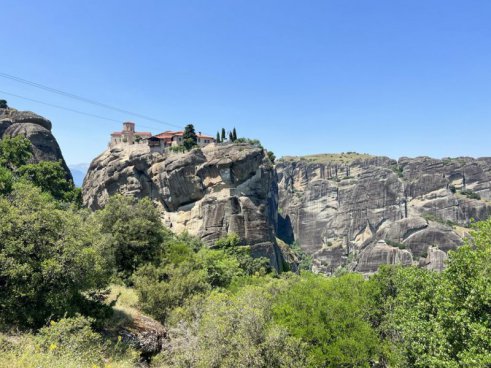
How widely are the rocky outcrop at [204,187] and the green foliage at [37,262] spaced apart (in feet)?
155

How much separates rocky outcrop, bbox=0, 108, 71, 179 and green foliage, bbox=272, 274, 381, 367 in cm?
5196

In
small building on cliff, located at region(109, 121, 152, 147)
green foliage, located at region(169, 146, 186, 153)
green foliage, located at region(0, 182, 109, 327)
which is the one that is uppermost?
small building on cliff, located at region(109, 121, 152, 147)

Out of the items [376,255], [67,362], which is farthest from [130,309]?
[376,255]

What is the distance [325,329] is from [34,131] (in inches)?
2379

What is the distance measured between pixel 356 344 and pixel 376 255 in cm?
10959

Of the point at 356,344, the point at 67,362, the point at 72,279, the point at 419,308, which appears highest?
the point at 72,279

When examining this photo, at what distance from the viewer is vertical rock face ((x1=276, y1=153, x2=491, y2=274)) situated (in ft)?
389

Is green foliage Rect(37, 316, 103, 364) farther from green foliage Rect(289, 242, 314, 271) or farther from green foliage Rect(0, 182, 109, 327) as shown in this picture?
green foliage Rect(289, 242, 314, 271)

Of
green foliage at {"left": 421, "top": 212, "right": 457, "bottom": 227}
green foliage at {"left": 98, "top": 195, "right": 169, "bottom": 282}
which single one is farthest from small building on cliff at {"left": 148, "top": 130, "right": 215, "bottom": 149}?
green foliage at {"left": 421, "top": 212, "right": 457, "bottom": 227}

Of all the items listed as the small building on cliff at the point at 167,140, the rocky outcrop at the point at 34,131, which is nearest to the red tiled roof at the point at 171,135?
the small building on cliff at the point at 167,140

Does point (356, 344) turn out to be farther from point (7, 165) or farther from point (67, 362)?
point (7, 165)

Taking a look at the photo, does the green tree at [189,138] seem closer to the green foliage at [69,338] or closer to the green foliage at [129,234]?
the green foliage at [129,234]

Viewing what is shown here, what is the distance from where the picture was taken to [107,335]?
15.7 metres

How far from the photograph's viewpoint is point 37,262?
493 inches
